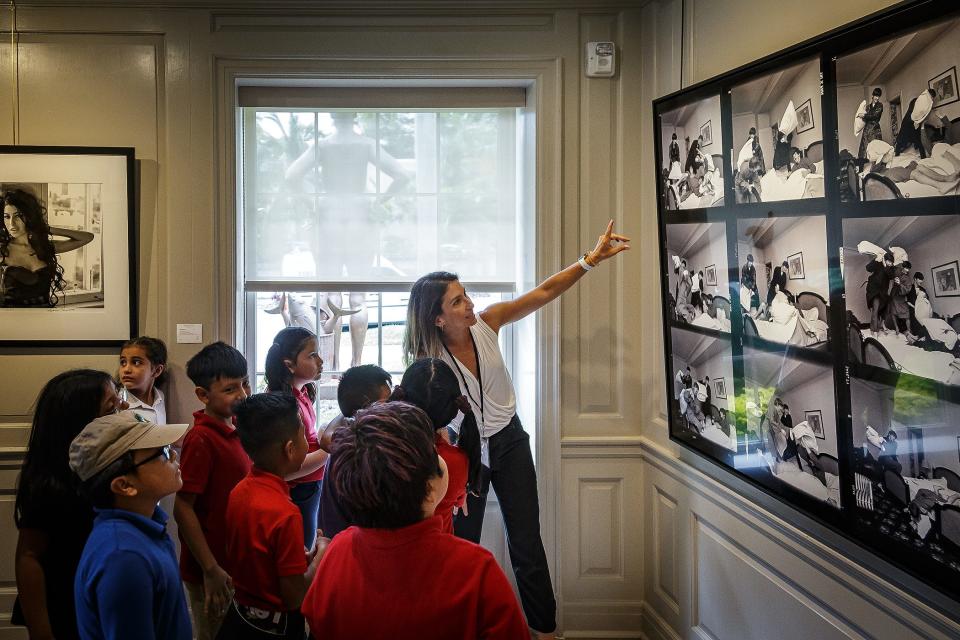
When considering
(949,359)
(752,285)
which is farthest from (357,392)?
(949,359)

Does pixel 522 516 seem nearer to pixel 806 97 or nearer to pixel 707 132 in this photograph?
pixel 707 132

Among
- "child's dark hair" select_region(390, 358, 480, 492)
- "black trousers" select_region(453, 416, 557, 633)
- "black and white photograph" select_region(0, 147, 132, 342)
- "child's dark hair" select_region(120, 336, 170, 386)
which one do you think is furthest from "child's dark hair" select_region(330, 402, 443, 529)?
"black and white photograph" select_region(0, 147, 132, 342)

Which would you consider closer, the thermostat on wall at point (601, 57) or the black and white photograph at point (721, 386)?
the black and white photograph at point (721, 386)

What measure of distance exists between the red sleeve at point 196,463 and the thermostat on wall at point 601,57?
2.26 m

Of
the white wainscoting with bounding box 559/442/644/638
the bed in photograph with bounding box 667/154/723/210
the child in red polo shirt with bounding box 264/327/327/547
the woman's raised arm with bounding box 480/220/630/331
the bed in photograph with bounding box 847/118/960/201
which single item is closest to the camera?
the bed in photograph with bounding box 847/118/960/201

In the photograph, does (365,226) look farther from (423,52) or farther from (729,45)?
(729,45)

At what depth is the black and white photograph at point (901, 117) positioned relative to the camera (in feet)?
4.81

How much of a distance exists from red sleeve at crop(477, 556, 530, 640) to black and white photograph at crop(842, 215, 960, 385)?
0.94 meters

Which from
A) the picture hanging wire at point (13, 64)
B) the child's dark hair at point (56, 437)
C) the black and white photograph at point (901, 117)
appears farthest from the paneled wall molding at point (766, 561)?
the picture hanging wire at point (13, 64)

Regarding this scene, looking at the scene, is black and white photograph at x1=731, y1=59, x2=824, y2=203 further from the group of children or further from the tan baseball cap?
the tan baseball cap

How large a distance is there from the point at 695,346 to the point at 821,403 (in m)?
0.75

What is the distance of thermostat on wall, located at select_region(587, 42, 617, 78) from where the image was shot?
3.40 metres

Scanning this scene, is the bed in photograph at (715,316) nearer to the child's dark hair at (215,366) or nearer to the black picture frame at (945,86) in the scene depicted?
the black picture frame at (945,86)

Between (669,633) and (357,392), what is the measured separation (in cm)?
185
